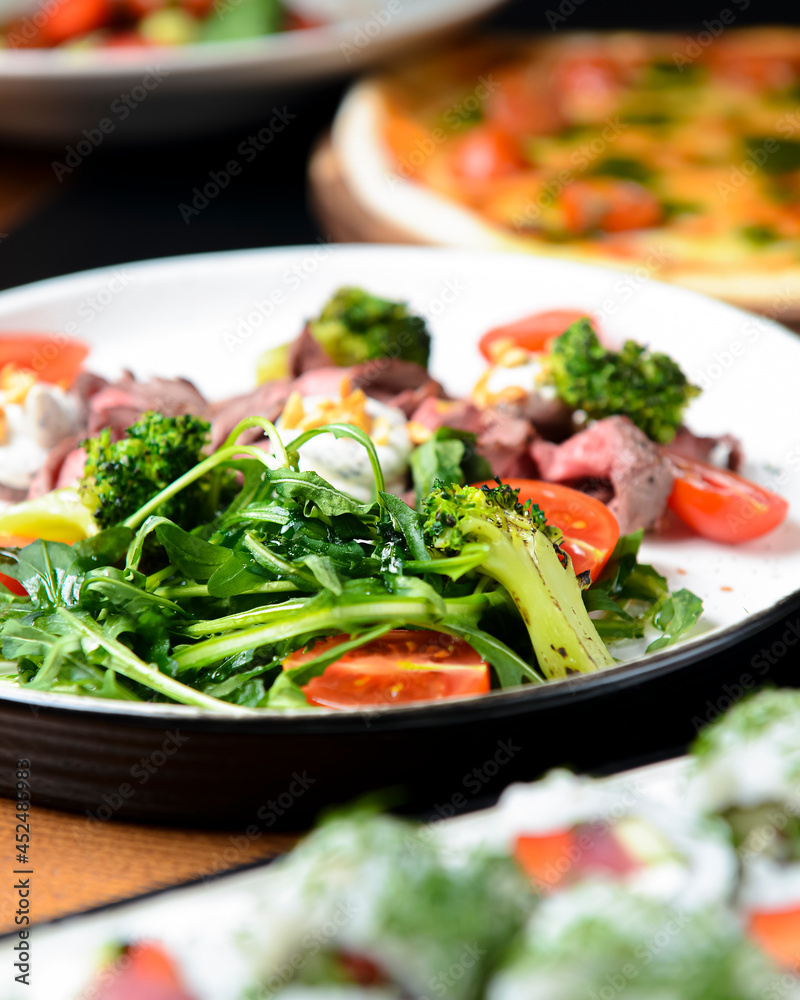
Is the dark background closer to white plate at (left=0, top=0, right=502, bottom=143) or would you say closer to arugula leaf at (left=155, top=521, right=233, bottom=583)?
white plate at (left=0, top=0, right=502, bottom=143)

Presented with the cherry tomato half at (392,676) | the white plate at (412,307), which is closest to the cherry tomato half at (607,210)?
the white plate at (412,307)

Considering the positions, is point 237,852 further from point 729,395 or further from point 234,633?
point 729,395

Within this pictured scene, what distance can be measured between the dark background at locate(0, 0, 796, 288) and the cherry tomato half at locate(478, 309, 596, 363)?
191cm

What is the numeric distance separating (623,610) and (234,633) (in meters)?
0.76

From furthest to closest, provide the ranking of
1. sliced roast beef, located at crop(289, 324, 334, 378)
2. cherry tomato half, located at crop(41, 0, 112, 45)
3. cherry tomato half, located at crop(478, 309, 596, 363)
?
cherry tomato half, located at crop(41, 0, 112, 45) → cherry tomato half, located at crop(478, 309, 596, 363) → sliced roast beef, located at crop(289, 324, 334, 378)

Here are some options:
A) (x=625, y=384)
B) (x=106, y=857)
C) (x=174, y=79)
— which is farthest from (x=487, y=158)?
(x=106, y=857)

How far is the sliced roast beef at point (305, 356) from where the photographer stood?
2.77m

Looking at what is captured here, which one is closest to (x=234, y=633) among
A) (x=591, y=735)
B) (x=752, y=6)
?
(x=591, y=735)

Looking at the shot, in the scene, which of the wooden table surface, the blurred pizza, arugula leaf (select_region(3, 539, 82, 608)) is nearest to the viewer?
the wooden table surface

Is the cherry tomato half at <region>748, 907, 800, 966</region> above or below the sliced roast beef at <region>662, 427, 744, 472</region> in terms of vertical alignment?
above

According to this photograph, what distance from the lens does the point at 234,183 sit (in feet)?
17.3

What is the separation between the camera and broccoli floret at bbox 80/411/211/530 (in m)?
2.25

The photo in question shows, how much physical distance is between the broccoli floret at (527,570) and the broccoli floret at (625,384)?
694 millimetres

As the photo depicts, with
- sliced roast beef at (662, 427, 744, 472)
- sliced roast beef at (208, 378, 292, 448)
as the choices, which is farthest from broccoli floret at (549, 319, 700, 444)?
sliced roast beef at (208, 378, 292, 448)
